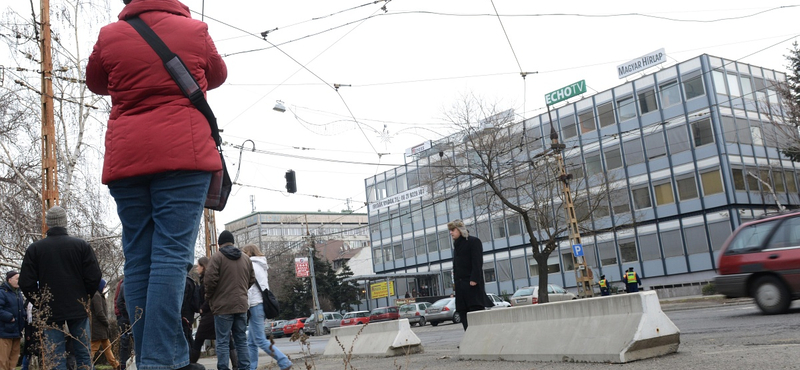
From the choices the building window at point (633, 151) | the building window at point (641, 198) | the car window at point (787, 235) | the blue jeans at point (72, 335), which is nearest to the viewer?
the blue jeans at point (72, 335)

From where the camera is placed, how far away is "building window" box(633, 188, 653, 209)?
4778 cm

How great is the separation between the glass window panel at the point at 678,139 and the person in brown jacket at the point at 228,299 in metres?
43.0

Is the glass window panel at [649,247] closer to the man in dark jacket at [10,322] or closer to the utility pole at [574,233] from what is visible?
the utility pole at [574,233]

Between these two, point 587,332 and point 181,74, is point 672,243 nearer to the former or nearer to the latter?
point 587,332

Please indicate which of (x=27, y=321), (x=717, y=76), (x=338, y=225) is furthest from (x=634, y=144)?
(x=338, y=225)

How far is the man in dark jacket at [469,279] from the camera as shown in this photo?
28.1 ft

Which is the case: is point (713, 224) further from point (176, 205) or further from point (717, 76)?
point (176, 205)

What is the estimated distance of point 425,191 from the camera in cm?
3619

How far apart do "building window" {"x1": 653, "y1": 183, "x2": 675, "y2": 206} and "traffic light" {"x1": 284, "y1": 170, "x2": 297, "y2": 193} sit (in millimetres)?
29837

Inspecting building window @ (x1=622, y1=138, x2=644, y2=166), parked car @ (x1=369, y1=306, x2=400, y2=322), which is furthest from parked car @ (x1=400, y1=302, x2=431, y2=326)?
building window @ (x1=622, y1=138, x2=644, y2=166)

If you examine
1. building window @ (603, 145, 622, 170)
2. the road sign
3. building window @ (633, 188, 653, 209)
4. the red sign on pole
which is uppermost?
the road sign

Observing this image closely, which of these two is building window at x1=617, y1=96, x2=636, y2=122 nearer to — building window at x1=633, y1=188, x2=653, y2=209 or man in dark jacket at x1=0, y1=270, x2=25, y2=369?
building window at x1=633, y1=188, x2=653, y2=209

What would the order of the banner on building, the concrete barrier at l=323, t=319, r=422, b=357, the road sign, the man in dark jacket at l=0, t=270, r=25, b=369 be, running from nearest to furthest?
the man in dark jacket at l=0, t=270, r=25, b=369 → the concrete barrier at l=323, t=319, r=422, b=357 → the road sign → the banner on building

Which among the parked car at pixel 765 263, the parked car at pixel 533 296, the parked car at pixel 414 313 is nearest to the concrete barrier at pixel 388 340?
the parked car at pixel 765 263
